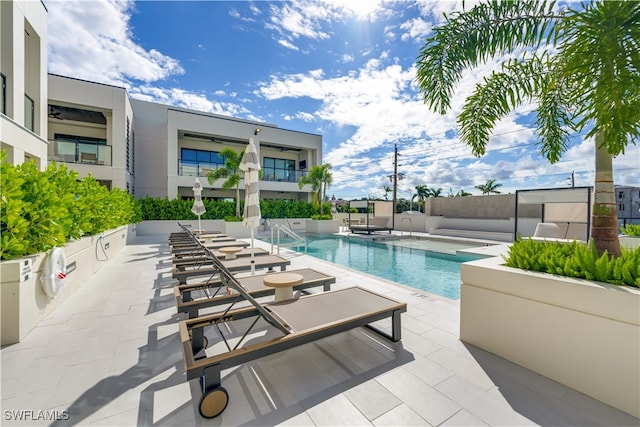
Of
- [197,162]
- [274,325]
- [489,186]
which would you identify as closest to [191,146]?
[197,162]

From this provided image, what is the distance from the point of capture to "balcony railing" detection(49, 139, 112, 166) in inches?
489

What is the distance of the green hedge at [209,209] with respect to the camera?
1538 centimetres

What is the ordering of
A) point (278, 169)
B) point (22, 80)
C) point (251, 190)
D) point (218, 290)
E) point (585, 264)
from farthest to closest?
point (278, 169) < point (22, 80) < point (251, 190) < point (218, 290) < point (585, 264)

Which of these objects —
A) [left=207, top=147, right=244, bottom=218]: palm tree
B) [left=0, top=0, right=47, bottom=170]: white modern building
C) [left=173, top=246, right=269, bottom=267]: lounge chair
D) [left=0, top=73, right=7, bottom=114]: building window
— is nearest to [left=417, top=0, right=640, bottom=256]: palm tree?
[left=173, top=246, right=269, bottom=267]: lounge chair

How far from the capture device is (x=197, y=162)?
58.3 ft

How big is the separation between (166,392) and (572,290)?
12.4ft

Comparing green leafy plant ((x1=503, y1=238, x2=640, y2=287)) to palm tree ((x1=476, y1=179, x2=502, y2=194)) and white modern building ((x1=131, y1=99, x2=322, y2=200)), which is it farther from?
palm tree ((x1=476, y1=179, x2=502, y2=194))

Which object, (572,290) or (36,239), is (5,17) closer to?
(36,239)

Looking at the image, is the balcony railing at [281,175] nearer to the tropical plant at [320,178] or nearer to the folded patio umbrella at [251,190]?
the tropical plant at [320,178]

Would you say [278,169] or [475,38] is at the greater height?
[278,169]

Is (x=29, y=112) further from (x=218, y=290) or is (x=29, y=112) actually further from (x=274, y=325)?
(x=274, y=325)

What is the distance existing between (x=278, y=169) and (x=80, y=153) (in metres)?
12.0

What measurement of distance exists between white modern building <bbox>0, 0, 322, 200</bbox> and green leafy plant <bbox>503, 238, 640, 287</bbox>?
36.7ft

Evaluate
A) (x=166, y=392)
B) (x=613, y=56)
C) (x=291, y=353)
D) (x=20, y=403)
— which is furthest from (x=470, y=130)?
(x=20, y=403)
